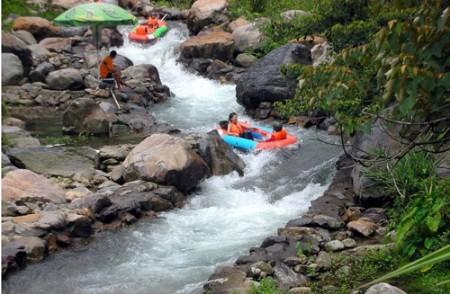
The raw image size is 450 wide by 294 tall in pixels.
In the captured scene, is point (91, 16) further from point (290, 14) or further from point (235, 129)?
point (290, 14)

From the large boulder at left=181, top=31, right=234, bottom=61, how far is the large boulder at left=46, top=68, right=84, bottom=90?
4266mm

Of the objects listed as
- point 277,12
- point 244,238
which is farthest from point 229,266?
point 277,12

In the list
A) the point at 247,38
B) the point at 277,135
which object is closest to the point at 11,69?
the point at 247,38

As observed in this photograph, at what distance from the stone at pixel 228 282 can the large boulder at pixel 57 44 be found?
13001mm

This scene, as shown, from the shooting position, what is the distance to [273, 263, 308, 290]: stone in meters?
6.19

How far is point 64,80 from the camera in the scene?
1525cm

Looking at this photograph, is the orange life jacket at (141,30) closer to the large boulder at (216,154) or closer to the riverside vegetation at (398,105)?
the riverside vegetation at (398,105)

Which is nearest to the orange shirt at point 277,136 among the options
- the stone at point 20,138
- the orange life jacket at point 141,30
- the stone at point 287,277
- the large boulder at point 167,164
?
the large boulder at point 167,164

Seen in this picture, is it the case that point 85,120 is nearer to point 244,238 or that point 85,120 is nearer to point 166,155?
point 166,155

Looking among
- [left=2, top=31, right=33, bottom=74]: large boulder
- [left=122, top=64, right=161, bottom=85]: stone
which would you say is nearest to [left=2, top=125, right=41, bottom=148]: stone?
[left=2, top=31, right=33, bottom=74]: large boulder

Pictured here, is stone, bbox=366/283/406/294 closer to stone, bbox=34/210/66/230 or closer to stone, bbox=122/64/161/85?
stone, bbox=34/210/66/230

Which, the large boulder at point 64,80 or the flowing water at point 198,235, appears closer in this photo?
the flowing water at point 198,235

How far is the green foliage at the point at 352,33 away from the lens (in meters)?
9.91

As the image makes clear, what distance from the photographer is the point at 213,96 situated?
16359 millimetres
